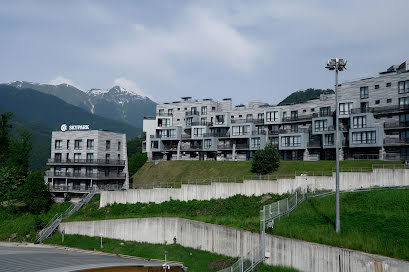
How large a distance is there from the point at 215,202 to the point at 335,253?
82.1ft

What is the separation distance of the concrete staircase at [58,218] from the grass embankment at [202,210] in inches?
41.1

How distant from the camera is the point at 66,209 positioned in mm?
60250

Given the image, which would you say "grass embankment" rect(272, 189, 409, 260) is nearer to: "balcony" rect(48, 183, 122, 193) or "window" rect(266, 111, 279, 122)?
"balcony" rect(48, 183, 122, 193)

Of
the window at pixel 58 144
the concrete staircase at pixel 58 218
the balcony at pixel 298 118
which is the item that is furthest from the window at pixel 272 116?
the window at pixel 58 144

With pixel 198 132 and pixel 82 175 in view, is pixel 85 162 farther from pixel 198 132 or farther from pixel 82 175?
pixel 198 132

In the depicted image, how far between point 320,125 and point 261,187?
3443cm

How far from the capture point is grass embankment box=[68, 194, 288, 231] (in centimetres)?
3631

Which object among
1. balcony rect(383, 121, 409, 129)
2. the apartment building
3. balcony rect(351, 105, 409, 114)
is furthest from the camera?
the apartment building

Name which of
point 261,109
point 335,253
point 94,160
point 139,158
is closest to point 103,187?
point 94,160

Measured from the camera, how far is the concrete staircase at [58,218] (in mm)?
51156

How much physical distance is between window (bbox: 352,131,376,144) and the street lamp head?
139ft

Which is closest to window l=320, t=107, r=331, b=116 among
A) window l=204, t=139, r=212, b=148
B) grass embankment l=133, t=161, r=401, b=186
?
grass embankment l=133, t=161, r=401, b=186

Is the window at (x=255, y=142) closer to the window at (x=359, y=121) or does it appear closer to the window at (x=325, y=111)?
the window at (x=325, y=111)

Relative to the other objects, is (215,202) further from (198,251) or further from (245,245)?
(245,245)
